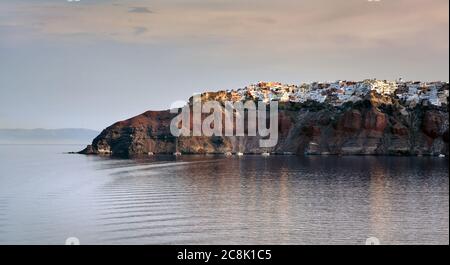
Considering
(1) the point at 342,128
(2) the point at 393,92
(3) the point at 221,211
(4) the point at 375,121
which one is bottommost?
(3) the point at 221,211

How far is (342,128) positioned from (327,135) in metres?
4.74

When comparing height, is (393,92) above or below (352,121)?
above

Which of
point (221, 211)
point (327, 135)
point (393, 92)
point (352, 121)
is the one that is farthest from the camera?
point (393, 92)

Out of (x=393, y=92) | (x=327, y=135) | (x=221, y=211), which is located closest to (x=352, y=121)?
(x=327, y=135)

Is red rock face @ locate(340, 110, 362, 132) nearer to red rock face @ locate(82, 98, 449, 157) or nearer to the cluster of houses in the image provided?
red rock face @ locate(82, 98, 449, 157)

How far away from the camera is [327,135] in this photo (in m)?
167

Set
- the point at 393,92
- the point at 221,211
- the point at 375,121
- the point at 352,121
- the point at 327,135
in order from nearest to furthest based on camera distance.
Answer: the point at 221,211 < the point at 375,121 < the point at 352,121 < the point at 327,135 < the point at 393,92

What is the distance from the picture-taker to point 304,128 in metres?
171

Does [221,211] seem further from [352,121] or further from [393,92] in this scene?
[393,92]

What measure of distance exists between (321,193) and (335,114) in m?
118

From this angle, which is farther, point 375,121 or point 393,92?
point 393,92

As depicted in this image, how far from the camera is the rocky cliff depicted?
158125 millimetres
